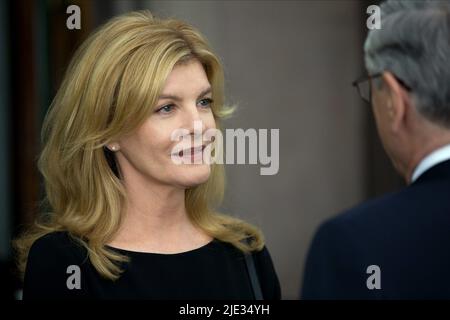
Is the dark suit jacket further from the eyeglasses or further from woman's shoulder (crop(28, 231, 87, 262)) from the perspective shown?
woman's shoulder (crop(28, 231, 87, 262))

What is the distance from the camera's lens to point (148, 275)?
189 cm

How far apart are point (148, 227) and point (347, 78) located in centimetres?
103

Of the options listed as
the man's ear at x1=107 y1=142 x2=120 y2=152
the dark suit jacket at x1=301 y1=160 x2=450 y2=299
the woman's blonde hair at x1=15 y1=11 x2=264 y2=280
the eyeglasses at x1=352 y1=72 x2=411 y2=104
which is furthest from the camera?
the man's ear at x1=107 y1=142 x2=120 y2=152

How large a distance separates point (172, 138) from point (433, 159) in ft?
2.27

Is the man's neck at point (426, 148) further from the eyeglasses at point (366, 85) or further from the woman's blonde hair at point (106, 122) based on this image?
the woman's blonde hair at point (106, 122)

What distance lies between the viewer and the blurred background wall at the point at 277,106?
2.28 metres

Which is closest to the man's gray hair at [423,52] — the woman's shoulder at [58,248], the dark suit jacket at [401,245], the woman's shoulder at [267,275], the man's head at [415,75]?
the man's head at [415,75]

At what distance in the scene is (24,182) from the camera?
246 centimetres

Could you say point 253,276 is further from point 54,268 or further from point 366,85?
point 366,85

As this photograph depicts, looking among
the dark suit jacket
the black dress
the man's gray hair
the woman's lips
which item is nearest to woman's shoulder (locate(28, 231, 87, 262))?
the black dress

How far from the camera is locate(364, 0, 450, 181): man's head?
4.73 ft

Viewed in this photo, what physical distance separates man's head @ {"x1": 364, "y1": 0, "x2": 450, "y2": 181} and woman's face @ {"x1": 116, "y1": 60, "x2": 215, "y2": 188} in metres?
0.53

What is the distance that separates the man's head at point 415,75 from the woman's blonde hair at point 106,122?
568 mm

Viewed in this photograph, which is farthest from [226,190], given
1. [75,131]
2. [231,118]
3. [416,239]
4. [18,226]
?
[416,239]
